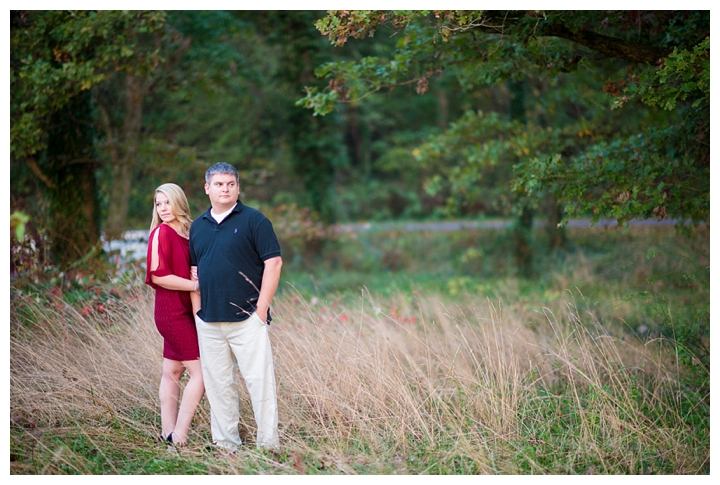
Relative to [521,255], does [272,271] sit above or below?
above

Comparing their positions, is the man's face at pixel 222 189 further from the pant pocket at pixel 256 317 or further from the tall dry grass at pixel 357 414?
the tall dry grass at pixel 357 414

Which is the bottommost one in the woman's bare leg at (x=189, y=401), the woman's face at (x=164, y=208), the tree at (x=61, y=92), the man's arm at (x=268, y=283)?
the woman's bare leg at (x=189, y=401)

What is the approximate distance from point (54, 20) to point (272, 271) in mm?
4819

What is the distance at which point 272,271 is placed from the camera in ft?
12.5

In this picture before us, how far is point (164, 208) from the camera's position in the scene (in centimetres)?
399

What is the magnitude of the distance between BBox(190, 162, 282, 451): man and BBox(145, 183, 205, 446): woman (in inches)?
Answer: 3.8

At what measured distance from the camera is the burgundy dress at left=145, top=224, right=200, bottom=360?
3.99m

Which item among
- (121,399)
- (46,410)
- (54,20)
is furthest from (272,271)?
(54,20)

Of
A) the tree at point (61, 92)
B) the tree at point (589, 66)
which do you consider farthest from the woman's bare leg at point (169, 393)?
the tree at point (61, 92)

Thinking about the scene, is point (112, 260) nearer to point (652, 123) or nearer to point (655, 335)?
point (655, 335)

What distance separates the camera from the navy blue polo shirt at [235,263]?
382 centimetres

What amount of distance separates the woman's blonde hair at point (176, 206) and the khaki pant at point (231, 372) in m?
0.59

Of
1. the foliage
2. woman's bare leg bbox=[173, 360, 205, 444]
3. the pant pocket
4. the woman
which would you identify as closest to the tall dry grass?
woman's bare leg bbox=[173, 360, 205, 444]
